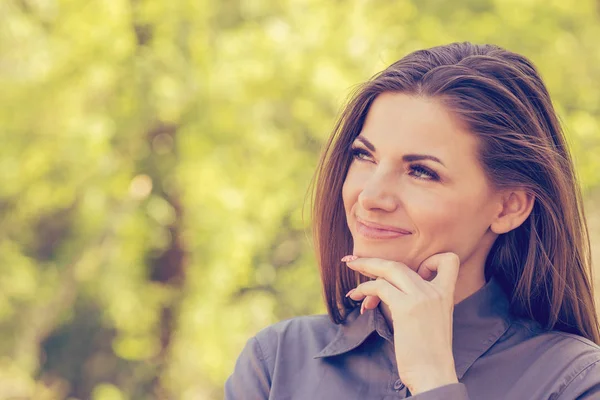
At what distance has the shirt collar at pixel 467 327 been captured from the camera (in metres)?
1.83

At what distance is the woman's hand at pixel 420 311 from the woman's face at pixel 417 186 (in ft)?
0.15

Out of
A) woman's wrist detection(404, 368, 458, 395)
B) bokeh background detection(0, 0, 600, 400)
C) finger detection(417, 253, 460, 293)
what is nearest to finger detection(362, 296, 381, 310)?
finger detection(417, 253, 460, 293)

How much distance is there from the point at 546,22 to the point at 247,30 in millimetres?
2041

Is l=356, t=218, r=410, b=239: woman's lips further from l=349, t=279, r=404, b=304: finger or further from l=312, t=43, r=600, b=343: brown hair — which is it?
l=312, t=43, r=600, b=343: brown hair

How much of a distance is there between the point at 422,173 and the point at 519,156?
0.75ft

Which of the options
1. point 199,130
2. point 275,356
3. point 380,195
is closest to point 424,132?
point 380,195

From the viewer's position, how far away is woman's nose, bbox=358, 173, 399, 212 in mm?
1760

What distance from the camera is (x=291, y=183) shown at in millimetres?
5723

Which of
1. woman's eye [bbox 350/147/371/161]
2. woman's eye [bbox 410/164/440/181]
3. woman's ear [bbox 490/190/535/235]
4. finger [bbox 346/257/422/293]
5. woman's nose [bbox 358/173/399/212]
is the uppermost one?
woman's eye [bbox 350/147/371/161]

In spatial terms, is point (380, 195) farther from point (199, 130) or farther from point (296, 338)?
point (199, 130)

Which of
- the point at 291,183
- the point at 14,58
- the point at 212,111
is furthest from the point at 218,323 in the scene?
the point at 14,58

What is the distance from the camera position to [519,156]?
1.83 meters

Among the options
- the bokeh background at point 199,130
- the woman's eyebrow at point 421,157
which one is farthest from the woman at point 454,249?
the bokeh background at point 199,130

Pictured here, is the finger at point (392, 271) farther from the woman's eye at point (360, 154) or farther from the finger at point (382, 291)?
the woman's eye at point (360, 154)
